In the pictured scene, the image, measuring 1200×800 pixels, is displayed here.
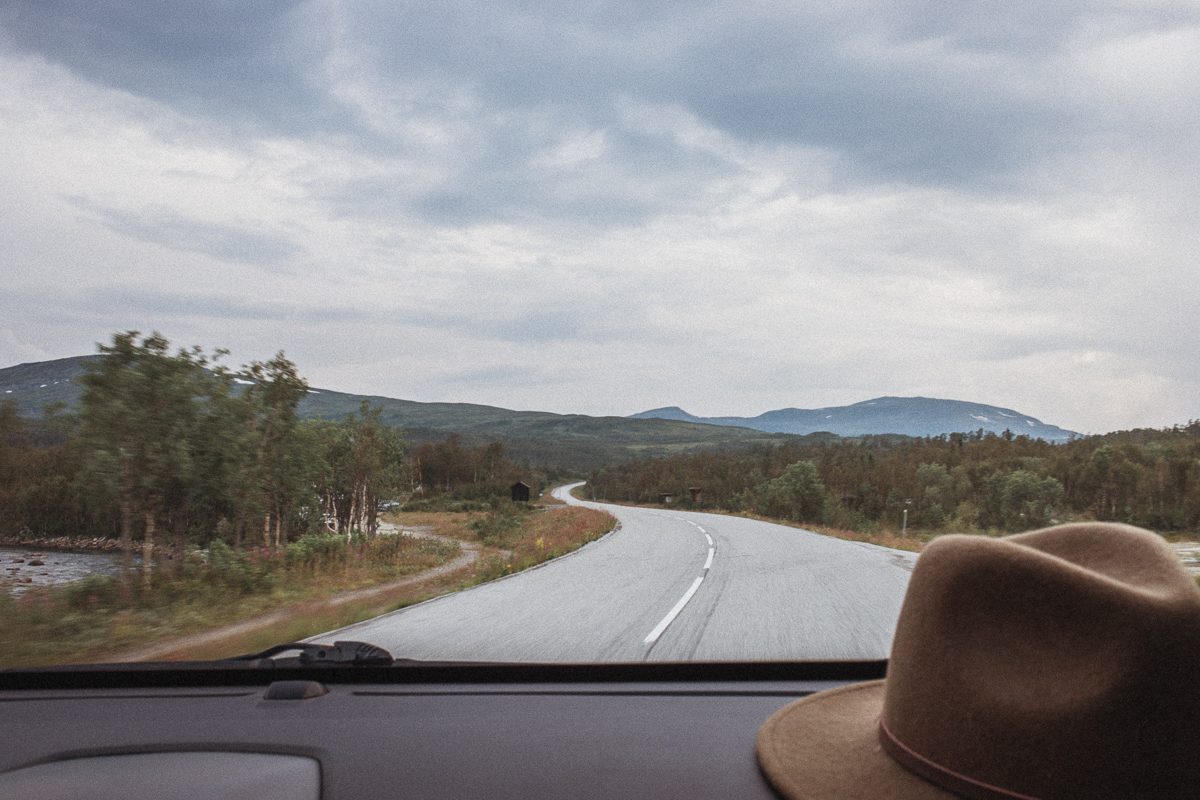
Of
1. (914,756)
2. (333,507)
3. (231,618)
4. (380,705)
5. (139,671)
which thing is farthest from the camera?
(333,507)

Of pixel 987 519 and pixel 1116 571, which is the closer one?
pixel 1116 571

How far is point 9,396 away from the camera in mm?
5551

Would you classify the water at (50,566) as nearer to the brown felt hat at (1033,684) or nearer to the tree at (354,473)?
the brown felt hat at (1033,684)

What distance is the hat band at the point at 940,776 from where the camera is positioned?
1.26 meters

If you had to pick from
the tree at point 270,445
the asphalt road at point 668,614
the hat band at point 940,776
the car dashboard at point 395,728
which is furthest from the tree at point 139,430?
the hat band at point 940,776

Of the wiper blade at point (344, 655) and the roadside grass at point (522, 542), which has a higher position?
the wiper blade at point (344, 655)

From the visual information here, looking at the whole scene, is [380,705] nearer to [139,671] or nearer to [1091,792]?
[139,671]

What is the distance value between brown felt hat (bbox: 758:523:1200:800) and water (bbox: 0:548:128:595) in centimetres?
780

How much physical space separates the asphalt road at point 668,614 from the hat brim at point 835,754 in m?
1.08

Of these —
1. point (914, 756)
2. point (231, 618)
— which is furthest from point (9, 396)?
point (914, 756)

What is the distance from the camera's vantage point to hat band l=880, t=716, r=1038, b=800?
4.14ft

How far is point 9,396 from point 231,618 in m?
3.03

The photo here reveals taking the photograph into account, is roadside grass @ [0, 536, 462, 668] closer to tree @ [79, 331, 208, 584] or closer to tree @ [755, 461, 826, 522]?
tree @ [79, 331, 208, 584]

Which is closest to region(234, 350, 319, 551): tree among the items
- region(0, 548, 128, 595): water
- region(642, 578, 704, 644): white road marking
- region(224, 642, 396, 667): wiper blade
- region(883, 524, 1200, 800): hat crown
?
region(0, 548, 128, 595): water
